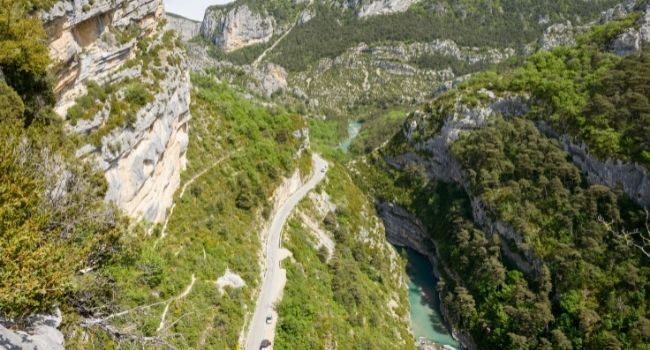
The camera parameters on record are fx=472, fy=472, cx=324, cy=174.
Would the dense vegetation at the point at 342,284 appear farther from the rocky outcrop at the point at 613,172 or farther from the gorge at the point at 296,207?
the rocky outcrop at the point at 613,172

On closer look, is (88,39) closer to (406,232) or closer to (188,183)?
(188,183)

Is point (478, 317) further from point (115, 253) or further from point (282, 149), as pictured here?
point (115, 253)

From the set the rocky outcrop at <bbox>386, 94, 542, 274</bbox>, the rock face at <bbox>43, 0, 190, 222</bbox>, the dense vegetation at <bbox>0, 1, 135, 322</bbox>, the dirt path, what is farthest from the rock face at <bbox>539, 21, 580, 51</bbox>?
the dense vegetation at <bbox>0, 1, 135, 322</bbox>

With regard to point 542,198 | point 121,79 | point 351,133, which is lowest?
point 351,133

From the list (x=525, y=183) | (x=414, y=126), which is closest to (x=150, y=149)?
(x=525, y=183)

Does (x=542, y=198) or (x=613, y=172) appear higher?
(x=613, y=172)

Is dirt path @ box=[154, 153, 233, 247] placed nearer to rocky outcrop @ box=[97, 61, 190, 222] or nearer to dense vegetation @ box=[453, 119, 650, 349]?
rocky outcrop @ box=[97, 61, 190, 222]

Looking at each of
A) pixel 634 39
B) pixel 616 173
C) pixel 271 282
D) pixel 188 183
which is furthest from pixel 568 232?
pixel 188 183
